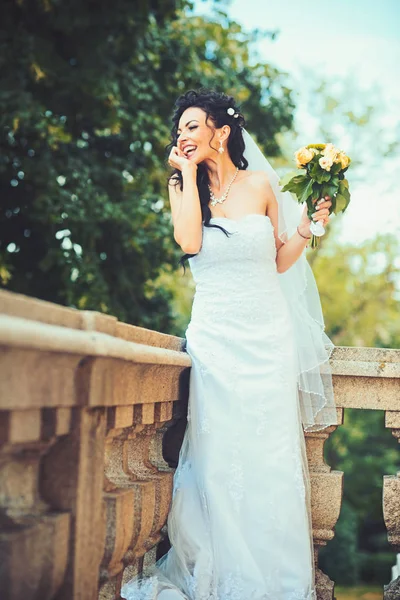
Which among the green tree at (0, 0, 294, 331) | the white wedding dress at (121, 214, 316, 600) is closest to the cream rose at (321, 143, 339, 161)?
the white wedding dress at (121, 214, 316, 600)

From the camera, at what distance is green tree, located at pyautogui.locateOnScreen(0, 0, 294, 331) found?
27.8ft

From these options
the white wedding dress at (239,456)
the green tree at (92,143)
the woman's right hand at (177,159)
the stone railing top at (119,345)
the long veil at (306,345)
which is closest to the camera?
the stone railing top at (119,345)

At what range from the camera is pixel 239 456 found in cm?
354

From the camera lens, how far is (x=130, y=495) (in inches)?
103

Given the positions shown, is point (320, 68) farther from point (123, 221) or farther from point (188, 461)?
point (188, 461)

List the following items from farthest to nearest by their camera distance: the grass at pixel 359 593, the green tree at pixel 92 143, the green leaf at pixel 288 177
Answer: the grass at pixel 359 593 → the green tree at pixel 92 143 → the green leaf at pixel 288 177

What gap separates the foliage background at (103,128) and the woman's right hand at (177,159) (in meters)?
4.13

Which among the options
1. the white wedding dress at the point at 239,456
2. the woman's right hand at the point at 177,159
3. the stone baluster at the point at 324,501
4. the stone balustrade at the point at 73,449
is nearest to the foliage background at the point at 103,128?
the woman's right hand at the point at 177,159

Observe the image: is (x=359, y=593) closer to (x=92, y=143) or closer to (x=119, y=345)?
(x=92, y=143)

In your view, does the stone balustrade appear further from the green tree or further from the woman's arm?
the green tree

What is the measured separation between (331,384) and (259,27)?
974cm

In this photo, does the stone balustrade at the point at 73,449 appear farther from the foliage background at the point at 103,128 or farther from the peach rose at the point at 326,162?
the foliage background at the point at 103,128

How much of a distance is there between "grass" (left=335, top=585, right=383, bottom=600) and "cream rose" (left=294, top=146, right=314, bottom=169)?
1200cm

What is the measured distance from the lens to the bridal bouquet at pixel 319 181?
12.9 feet
